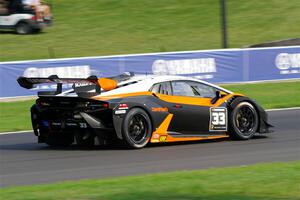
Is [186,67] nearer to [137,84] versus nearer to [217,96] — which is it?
[217,96]

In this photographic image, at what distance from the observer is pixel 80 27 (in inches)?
1642

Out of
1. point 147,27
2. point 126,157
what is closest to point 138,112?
point 126,157

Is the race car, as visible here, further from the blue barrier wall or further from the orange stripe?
the blue barrier wall

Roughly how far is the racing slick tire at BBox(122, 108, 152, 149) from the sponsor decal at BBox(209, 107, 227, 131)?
4.16 ft

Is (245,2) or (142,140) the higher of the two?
(245,2)

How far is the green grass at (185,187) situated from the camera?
7.32 metres

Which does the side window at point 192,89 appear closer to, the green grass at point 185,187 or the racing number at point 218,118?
the racing number at point 218,118

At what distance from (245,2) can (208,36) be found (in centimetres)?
765

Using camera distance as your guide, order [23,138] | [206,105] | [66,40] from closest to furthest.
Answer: [206,105], [23,138], [66,40]

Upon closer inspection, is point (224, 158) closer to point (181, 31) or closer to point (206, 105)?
point (206, 105)

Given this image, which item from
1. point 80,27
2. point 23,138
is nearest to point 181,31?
point 80,27

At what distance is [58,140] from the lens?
41.6ft

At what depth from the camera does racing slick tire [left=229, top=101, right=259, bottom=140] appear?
12922 mm

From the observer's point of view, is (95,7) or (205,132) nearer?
(205,132)
